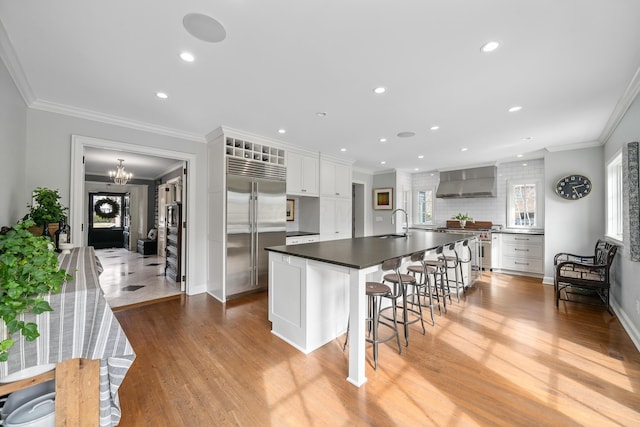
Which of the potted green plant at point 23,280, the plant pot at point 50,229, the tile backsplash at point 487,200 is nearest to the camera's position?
the potted green plant at point 23,280

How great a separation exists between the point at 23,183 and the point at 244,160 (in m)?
2.34

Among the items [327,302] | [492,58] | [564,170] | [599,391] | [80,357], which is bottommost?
[599,391]

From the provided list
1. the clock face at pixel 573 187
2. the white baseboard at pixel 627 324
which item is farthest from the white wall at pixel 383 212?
the white baseboard at pixel 627 324

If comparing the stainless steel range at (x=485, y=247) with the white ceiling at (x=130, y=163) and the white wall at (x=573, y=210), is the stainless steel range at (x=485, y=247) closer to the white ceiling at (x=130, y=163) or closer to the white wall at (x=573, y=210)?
the white wall at (x=573, y=210)

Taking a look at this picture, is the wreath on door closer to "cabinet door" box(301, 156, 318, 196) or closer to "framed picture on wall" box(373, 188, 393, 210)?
"cabinet door" box(301, 156, 318, 196)

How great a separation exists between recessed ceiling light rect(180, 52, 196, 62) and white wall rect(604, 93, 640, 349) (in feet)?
13.2

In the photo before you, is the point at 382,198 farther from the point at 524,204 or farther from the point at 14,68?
the point at 14,68

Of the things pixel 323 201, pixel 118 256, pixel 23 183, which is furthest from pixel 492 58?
pixel 118 256

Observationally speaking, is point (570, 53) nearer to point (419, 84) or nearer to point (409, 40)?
point (419, 84)

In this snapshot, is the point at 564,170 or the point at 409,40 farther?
the point at 564,170

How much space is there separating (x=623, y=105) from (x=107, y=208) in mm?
12793

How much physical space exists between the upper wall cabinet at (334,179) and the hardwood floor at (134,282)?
10.6ft

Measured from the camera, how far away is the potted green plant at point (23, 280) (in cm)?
101

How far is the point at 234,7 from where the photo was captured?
5.12 ft
